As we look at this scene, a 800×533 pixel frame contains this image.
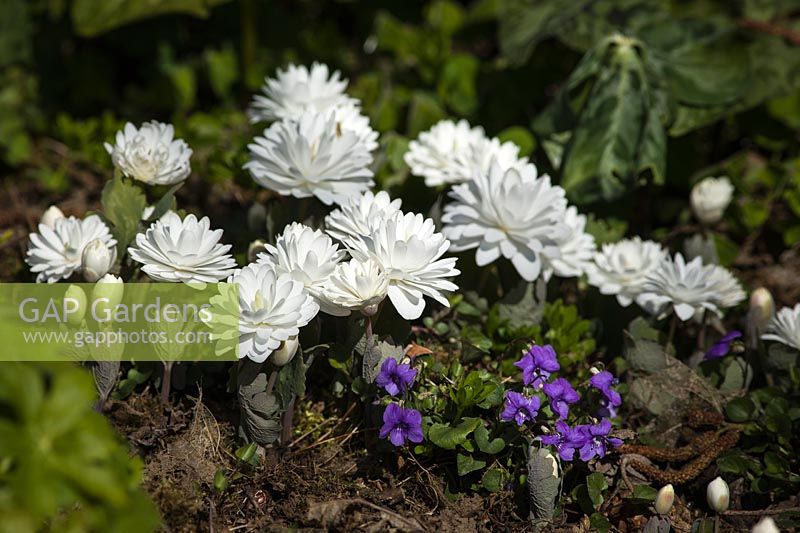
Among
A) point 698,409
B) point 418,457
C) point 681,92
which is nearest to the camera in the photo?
point 418,457

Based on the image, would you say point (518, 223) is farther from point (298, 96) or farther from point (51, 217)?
point (51, 217)

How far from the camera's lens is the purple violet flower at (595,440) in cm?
162

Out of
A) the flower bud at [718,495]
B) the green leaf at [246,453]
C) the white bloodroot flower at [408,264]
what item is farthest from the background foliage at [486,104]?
the green leaf at [246,453]

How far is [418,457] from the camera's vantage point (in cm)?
175

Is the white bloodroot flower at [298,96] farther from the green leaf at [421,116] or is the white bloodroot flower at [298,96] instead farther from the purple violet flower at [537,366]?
the purple violet flower at [537,366]

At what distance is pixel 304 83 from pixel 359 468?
103 centimetres

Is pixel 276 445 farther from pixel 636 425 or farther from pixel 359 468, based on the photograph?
pixel 636 425

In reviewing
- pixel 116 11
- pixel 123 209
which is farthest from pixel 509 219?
pixel 116 11

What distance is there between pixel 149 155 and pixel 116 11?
1052mm

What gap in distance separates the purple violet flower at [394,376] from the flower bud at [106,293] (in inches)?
23.2

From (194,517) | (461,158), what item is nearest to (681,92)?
(461,158)

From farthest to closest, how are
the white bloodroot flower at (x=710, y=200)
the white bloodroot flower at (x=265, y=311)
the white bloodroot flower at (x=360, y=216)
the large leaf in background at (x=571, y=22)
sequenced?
the large leaf in background at (x=571, y=22)
the white bloodroot flower at (x=710, y=200)
the white bloodroot flower at (x=360, y=216)
the white bloodroot flower at (x=265, y=311)

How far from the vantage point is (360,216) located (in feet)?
5.71

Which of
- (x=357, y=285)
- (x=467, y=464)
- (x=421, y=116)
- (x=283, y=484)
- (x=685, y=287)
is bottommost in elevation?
(x=283, y=484)
